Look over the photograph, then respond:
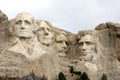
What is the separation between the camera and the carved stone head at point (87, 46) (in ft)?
94.1

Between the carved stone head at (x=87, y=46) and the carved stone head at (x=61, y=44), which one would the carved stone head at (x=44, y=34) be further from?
the carved stone head at (x=87, y=46)

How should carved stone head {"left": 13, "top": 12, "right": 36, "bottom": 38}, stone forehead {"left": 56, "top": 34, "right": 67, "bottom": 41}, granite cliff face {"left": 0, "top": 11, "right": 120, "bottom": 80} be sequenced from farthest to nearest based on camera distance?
→ 1. stone forehead {"left": 56, "top": 34, "right": 67, "bottom": 41}
2. carved stone head {"left": 13, "top": 12, "right": 36, "bottom": 38}
3. granite cliff face {"left": 0, "top": 11, "right": 120, "bottom": 80}

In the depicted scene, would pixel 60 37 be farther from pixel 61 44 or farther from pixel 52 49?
pixel 52 49

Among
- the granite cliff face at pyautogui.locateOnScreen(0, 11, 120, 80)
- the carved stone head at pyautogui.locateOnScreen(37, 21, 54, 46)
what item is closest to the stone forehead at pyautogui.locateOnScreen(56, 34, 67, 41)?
the granite cliff face at pyautogui.locateOnScreen(0, 11, 120, 80)

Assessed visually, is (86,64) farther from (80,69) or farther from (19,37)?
(19,37)

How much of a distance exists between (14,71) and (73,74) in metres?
3.47

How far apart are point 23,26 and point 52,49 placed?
2.11 m

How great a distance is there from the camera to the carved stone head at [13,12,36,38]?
26453mm

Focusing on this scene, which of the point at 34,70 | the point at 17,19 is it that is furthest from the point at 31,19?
the point at 34,70

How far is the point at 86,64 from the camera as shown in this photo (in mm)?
28609

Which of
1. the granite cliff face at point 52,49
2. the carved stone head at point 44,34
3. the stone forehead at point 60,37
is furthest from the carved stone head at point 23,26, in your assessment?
the stone forehead at point 60,37

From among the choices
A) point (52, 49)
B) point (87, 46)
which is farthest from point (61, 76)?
point (87, 46)

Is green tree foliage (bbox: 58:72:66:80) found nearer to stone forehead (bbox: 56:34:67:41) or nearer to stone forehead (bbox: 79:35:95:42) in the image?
stone forehead (bbox: 56:34:67:41)

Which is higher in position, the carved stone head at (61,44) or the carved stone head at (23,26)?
the carved stone head at (23,26)
